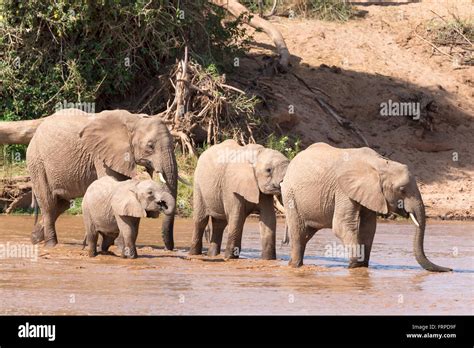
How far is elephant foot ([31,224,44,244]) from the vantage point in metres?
17.5

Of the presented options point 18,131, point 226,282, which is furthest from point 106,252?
point 18,131

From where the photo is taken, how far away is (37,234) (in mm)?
17609

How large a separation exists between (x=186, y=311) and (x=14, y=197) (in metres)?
9.65

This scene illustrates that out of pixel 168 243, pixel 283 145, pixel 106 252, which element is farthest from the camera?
pixel 283 145

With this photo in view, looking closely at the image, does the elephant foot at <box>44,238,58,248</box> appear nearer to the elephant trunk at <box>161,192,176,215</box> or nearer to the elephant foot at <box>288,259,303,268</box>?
the elephant trunk at <box>161,192,176,215</box>

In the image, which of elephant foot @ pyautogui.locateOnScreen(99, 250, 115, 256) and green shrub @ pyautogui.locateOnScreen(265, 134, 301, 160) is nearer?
elephant foot @ pyautogui.locateOnScreen(99, 250, 115, 256)

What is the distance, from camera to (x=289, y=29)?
2817 centimetres

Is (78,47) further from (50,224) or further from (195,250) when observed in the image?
(195,250)

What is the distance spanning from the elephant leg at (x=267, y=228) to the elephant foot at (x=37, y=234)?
11.4 feet

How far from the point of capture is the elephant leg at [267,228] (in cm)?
1570

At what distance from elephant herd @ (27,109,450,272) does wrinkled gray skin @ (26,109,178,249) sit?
0.01 meters

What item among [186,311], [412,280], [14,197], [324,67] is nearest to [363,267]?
[412,280]

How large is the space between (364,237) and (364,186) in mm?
666

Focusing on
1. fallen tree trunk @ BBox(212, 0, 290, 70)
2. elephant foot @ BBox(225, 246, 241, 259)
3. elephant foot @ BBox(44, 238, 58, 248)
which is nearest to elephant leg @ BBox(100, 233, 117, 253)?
elephant foot @ BBox(44, 238, 58, 248)
